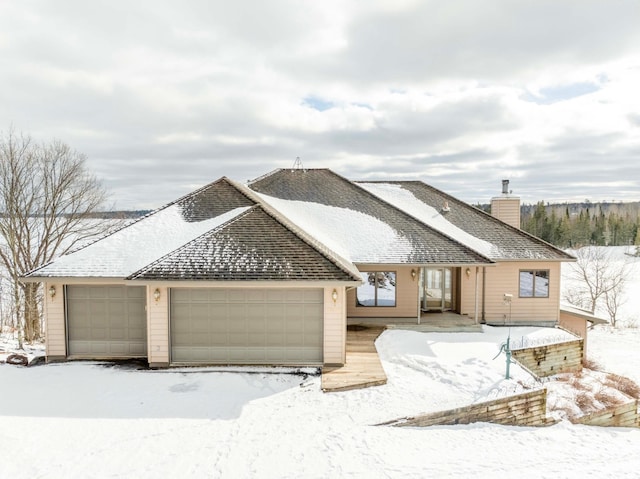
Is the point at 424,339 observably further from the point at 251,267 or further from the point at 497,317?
the point at 251,267

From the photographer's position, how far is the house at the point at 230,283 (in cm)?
982

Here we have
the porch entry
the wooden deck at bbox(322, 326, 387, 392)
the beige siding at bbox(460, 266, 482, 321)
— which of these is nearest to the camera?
the wooden deck at bbox(322, 326, 387, 392)

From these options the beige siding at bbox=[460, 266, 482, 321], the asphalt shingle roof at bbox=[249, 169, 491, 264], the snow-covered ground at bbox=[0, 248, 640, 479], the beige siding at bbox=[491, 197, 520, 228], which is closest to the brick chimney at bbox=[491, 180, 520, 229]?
the beige siding at bbox=[491, 197, 520, 228]

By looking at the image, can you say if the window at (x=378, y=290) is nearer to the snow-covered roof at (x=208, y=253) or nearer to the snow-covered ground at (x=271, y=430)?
the snow-covered roof at (x=208, y=253)

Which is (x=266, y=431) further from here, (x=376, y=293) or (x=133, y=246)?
(x=376, y=293)

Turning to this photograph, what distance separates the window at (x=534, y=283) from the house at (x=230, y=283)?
664 millimetres

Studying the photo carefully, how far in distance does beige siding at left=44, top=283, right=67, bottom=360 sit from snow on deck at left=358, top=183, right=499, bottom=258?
12258 millimetres

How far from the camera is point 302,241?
10.6m

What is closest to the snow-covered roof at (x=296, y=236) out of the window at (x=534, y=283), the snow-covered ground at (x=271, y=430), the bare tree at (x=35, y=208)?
the window at (x=534, y=283)

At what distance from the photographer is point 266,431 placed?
701cm

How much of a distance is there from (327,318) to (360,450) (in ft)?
12.5

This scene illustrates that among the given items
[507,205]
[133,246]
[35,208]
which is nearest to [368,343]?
[133,246]

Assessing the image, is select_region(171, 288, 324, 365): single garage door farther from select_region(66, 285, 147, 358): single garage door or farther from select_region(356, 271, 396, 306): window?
select_region(356, 271, 396, 306): window

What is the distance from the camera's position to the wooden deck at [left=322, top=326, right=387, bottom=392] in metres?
8.73
